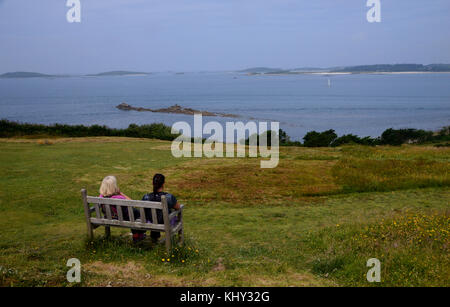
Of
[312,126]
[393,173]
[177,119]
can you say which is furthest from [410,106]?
[393,173]

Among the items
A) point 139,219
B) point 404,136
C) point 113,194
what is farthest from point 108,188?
point 404,136

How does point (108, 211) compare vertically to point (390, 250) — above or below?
above

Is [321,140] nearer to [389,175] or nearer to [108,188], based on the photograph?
[389,175]

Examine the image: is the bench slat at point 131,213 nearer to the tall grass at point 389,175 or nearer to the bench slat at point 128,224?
the bench slat at point 128,224

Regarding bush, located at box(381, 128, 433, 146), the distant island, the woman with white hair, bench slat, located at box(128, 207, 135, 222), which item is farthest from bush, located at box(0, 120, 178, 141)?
the distant island

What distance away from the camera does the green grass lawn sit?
623 centimetres

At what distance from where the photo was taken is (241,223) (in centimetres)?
1108

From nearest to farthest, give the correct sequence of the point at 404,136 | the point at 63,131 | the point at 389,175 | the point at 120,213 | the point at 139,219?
1. the point at 120,213
2. the point at 139,219
3. the point at 389,175
4. the point at 63,131
5. the point at 404,136

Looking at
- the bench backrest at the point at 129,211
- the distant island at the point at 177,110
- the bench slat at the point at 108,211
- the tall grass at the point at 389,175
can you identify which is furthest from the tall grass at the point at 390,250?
the distant island at the point at 177,110

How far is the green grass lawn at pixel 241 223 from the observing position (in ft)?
20.4

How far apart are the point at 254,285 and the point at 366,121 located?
102m

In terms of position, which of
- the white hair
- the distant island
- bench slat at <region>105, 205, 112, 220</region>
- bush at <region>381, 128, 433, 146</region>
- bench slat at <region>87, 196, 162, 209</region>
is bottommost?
bush at <region>381, 128, 433, 146</region>

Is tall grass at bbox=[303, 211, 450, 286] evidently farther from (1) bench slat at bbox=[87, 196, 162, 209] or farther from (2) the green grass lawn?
(1) bench slat at bbox=[87, 196, 162, 209]

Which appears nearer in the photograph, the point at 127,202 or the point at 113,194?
the point at 127,202
